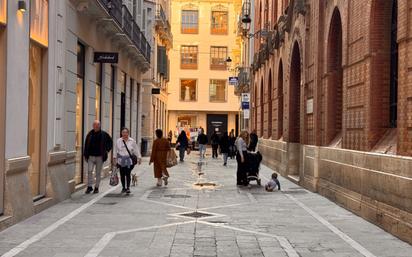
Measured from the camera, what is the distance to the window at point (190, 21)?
66.2 metres

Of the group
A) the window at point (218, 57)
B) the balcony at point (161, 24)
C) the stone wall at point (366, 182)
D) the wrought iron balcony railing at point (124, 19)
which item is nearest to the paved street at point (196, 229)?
the stone wall at point (366, 182)

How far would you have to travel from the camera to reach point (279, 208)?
44.3ft

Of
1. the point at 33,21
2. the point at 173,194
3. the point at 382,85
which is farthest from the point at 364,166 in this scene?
the point at 33,21

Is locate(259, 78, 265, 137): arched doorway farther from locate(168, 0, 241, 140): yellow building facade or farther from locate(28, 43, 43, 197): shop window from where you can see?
locate(168, 0, 241, 140): yellow building facade

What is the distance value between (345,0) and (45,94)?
22.9 feet

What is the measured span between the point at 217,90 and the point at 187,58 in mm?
4619

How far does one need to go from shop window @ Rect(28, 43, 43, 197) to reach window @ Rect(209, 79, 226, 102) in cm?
5272

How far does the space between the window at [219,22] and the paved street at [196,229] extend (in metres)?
52.0

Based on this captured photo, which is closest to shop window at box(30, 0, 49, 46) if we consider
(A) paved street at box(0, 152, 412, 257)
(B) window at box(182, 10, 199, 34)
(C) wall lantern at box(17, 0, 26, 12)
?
(C) wall lantern at box(17, 0, 26, 12)

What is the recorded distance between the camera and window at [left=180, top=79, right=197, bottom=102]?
65.4 metres

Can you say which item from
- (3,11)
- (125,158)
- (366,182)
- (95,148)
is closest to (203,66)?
(125,158)

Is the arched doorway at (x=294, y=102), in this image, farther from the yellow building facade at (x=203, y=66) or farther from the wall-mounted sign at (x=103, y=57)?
the yellow building facade at (x=203, y=66)

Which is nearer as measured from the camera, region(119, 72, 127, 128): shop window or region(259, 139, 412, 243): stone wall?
region(259, 139, 412, 243): stone wall

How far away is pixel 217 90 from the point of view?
65812 millimetres
